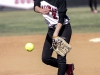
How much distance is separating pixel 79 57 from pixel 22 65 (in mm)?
1457

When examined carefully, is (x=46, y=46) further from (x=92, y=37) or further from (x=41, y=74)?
(x=92, y=37)

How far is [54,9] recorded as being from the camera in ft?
19.2

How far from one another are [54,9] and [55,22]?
0.22 meters

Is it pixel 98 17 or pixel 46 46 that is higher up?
pixel 46 46

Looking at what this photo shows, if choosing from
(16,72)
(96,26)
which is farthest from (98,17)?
(16,72)

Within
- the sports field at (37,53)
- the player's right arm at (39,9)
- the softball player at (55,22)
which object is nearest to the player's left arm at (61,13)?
the softball player at (55,22)

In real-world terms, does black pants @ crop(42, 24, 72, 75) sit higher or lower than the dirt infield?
higher

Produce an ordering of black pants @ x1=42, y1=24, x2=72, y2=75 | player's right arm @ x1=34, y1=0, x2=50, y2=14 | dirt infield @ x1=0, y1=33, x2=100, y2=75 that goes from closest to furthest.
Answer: player's right arm @ x1=34, y1=0, x2=50, y2=14
black pants @ x1=42, y1=24, x2=72, y2=75
dirt infield @ x1=0, y1=33, x2=100, y2=75

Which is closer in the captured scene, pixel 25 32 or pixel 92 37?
pixel 92 37

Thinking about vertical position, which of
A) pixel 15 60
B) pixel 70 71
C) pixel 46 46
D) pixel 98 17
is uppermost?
pixel 46 46

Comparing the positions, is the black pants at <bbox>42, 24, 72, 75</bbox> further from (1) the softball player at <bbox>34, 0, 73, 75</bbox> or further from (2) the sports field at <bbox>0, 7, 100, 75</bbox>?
(2) the sports field at <bbox>0, 7, 100, 75</bbox>

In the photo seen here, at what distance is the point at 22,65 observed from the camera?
8320 mm

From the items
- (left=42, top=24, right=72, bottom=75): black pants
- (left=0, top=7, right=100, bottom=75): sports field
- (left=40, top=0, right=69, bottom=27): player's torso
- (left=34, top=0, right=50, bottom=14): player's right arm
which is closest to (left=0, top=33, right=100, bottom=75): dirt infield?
(left=0, top=7, right=100, bottom=75): sports field

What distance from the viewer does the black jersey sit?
18.9 feet
